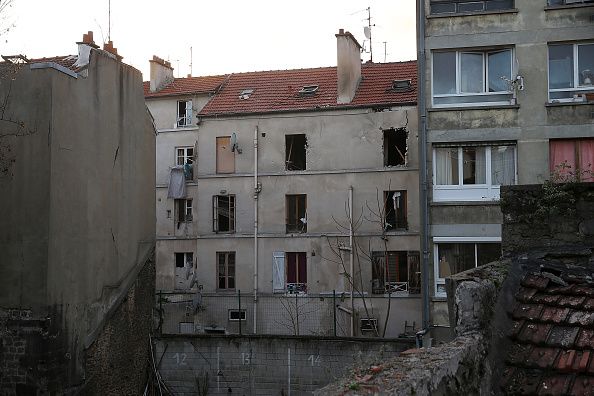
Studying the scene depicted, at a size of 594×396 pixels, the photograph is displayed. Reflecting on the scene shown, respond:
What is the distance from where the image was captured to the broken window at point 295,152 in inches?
1069

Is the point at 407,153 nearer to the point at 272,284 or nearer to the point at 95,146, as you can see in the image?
the point at 272,284

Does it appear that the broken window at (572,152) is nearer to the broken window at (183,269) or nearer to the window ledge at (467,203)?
the window ledge at (467,203)

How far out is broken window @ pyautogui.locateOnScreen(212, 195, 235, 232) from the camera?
1098 inches

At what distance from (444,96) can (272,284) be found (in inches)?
431

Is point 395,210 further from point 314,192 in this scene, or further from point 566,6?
point 566,6

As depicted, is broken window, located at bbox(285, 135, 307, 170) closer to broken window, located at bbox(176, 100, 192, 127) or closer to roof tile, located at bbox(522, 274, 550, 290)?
broken window, located at bbox(176, 100, 192, 127)

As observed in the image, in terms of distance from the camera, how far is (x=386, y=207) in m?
26.0

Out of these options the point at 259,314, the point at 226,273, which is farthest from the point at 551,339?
the point at 226,273

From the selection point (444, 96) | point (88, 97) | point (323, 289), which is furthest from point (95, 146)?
point (323, 289)

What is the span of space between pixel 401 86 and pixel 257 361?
47.2 feet

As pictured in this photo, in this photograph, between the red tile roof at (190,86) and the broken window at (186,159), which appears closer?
the broken window at (186,159)

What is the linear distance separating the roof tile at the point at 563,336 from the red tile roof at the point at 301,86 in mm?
21087

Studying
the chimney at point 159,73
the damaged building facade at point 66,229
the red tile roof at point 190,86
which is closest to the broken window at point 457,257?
the damaged building facade at point 66,229

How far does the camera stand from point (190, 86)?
106ft
